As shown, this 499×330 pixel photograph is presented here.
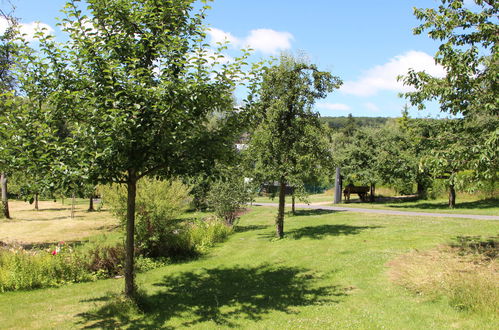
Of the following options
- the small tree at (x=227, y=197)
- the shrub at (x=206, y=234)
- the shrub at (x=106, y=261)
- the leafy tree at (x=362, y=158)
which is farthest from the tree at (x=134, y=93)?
the leafy tree at (x=362, y=158)

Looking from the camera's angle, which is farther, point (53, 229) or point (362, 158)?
point (362, 158)

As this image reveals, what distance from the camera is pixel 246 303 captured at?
7590mm

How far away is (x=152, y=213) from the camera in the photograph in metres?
12.7

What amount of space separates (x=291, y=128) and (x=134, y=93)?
8.88 meters

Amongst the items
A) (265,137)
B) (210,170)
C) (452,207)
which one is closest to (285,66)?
(265,137)

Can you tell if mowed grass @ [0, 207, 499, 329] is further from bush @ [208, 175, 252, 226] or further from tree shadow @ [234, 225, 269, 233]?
bush @ [208, 175, 252, 226]

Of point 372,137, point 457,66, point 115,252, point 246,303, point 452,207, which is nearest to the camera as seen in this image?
point 246,303

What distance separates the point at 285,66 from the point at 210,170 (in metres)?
8.18

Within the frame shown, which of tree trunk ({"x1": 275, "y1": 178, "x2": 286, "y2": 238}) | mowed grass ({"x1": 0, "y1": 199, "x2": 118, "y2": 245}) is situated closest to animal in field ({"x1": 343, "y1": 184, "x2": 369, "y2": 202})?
tree trunk ({"x1": 275, "y1": 178, "x2": 286, "y2": 238})

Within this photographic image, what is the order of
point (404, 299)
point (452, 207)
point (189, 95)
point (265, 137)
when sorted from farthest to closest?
point (452, 207) → point (265, 137) → point (404, 299) → point (189, 95)

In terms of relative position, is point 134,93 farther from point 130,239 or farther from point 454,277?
point 454,277

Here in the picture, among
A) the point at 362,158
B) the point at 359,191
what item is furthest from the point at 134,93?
the point at 359,191

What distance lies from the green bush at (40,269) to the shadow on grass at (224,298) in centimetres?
274

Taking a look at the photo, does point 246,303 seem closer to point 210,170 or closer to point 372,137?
point 210,170
